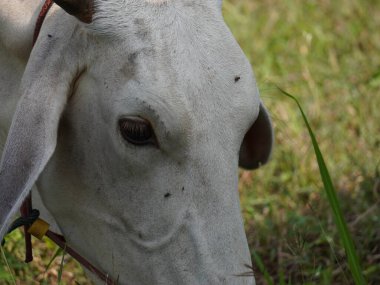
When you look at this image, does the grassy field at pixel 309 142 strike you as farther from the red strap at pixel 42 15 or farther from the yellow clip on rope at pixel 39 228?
the red strap at pixel 42 15

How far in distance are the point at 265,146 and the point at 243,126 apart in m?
0.52

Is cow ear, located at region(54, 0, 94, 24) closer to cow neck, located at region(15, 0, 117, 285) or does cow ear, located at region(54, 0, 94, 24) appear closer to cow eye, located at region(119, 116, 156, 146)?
cow neck, located at region(15, 0, 117, 285)

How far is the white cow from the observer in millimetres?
2549

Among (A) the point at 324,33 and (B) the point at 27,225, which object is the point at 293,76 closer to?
(A) the point at 324,33

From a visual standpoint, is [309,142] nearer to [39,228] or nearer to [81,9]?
[39,228]

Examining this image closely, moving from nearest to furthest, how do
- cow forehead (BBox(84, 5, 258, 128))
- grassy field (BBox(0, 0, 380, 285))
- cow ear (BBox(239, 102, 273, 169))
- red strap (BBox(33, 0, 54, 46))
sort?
cow forehead (BBox(84, 5, 258, 128)), red strap (BBox(33, 0, 54, 46)), cow ear (BBox(239, 102, 273, 169)), grassy field (BBox(0, 0, 380, 285))

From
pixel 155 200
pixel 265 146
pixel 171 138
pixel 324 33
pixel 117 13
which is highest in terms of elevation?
pixel 117 13

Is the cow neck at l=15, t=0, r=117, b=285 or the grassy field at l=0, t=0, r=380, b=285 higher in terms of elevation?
the cow neck at l=15, t=0, r=117, b=285

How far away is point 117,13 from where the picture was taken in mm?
2615

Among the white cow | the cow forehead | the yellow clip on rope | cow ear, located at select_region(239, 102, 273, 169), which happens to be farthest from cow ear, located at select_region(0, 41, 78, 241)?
cow ear, located at select_region(239, 102, 273, 169)

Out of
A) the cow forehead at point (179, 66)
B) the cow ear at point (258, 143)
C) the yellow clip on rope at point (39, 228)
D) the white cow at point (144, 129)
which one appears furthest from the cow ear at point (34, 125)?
the cow ear at point (258, 143)

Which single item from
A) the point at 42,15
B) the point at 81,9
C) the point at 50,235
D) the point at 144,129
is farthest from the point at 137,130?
the point at 50,235

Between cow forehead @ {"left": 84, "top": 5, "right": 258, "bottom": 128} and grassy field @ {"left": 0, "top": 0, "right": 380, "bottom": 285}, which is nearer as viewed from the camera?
cow forehead @ {"left": 84, "top": 5, "right": 258, "bottom": 128}

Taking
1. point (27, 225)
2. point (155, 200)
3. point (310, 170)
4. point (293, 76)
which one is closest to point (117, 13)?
point (155, 200)
